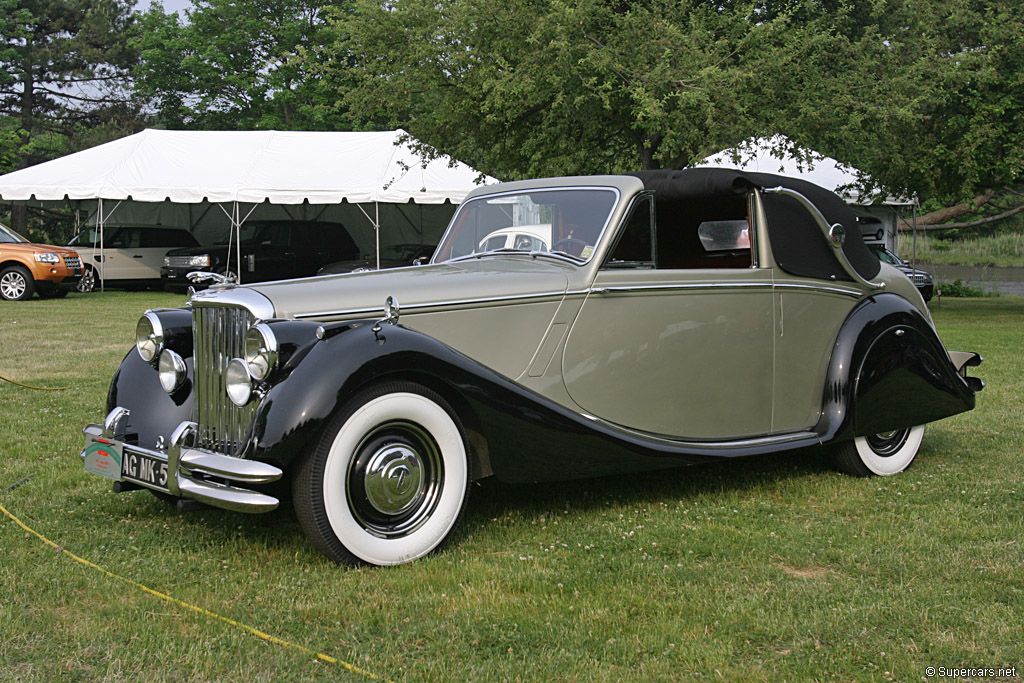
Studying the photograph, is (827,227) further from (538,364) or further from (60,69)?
(60,69)

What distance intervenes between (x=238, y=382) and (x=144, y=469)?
612 millimetres

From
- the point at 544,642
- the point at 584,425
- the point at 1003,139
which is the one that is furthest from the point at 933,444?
the point at 1003,139

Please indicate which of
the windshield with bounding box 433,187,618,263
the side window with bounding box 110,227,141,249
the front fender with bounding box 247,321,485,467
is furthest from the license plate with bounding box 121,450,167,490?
the side window with bounding box 110,227,141,249

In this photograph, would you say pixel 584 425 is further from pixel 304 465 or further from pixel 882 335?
pixel 882 335

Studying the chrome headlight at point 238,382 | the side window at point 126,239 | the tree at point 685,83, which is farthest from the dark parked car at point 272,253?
the chrome headlight at point 238,382

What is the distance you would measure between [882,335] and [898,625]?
2502mm

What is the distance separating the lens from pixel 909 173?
20.4 metres

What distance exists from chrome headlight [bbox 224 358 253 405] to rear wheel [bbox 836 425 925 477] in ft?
11.6

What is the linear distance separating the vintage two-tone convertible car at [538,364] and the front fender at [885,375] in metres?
0.01

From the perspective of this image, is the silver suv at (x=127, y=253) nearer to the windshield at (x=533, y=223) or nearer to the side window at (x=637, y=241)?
the windshield at (x=533, y=223)

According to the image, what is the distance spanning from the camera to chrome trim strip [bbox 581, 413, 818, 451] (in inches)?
186

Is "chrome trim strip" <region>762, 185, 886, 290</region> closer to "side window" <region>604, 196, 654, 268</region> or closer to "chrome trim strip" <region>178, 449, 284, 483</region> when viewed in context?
"side window" <region>604, 196, 654, 268</region>

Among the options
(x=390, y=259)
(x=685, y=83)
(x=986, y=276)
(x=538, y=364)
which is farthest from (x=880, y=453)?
(x=986, y=276)

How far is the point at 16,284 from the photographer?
20172 mm
